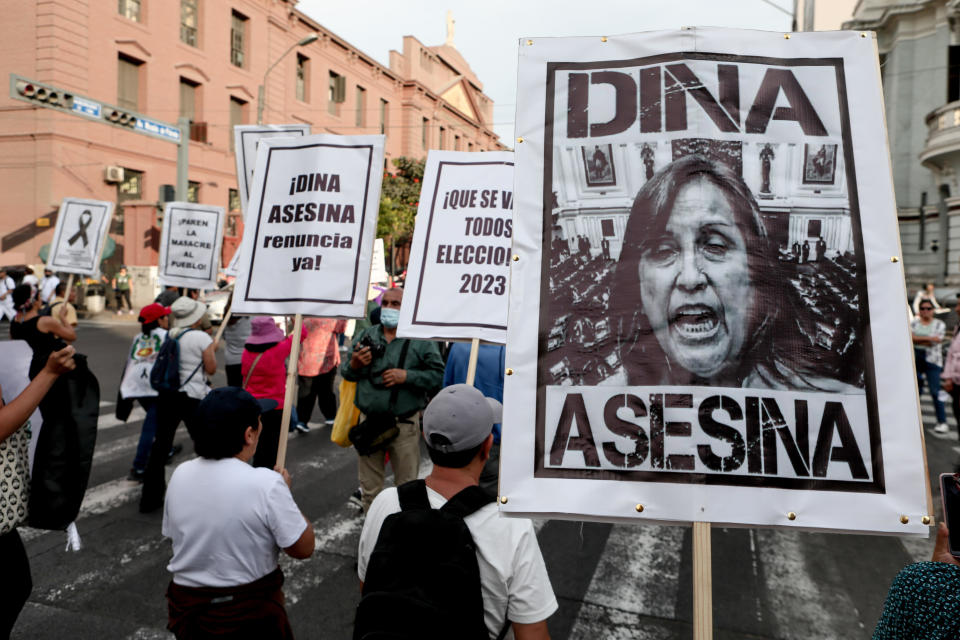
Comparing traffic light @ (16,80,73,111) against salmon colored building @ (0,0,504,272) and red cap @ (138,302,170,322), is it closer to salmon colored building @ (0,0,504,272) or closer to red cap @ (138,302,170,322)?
salmon colored building @ (0,0,504,272)

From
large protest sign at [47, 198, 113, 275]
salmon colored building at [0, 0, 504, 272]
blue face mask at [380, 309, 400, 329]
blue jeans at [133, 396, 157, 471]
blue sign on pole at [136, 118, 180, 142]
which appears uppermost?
salmon colored building at [0, 0, 504, 272]

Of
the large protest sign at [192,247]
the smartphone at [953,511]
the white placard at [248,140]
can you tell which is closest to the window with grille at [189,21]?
the large protest sign at [192,247]

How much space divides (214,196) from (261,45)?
842 centimetres

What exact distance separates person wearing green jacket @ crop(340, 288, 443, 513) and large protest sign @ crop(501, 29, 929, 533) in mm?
2611

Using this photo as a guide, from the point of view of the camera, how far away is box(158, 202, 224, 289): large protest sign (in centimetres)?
869

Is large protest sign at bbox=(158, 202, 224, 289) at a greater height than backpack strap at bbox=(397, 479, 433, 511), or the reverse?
large protest sign at bbox=(158, 202, 224, 289)

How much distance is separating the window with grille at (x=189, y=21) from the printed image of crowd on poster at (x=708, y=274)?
104 ft

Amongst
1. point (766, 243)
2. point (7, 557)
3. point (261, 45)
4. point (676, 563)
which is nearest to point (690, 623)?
point (676, 563)

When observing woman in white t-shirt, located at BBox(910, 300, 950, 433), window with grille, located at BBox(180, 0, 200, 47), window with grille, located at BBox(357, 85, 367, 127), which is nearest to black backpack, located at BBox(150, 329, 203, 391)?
woman in white t-shirt, located at BBox(910, 300, 950, 433)

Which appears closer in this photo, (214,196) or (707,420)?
(707,420)

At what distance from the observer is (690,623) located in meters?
3.77

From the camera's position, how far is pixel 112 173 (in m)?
25.2

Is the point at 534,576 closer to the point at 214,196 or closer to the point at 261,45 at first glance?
the point at 214,196

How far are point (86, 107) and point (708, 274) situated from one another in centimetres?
1990
